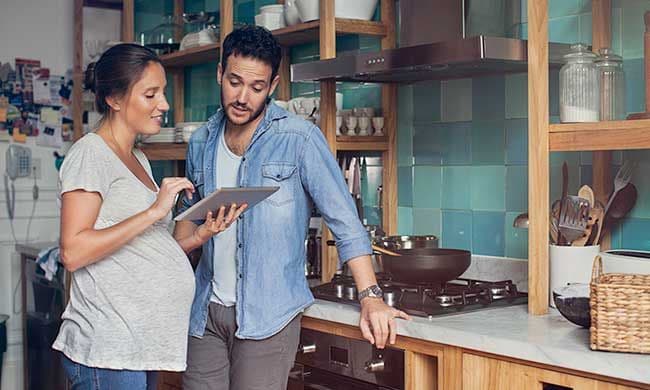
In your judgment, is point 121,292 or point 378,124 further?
point 378,124

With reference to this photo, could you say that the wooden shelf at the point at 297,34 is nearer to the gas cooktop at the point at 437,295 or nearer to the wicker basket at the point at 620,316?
the gas cooktop at the point at 437,295

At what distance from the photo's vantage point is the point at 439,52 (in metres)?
2.41

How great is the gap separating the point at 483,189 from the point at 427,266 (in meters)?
0.49

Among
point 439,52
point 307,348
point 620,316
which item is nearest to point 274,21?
point 439,52

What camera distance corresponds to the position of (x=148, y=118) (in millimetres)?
2281

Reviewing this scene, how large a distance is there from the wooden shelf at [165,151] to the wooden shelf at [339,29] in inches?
31.0

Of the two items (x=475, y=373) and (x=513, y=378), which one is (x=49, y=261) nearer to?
(x=475, y=373)

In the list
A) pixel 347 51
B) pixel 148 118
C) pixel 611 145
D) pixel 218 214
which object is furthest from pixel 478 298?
pixel 347 51

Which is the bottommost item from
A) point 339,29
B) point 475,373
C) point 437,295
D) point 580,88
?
point 475,373

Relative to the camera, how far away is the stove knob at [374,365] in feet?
7.85

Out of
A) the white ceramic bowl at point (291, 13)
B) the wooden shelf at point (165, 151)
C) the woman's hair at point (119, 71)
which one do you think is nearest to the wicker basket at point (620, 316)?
the woman's hair at point (119, 71)

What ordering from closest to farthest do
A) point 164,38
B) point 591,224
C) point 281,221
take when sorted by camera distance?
point 281,221, point 591,224, point 164,38

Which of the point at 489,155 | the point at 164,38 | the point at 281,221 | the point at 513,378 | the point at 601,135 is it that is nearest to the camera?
the point at 513,378

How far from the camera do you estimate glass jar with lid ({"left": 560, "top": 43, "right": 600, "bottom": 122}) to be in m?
2.36
